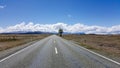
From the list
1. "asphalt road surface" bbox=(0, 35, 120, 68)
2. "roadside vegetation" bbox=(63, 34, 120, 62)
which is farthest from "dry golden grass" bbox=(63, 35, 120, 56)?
"asphalt road surface" bbox=(0, 35, 120, 68)

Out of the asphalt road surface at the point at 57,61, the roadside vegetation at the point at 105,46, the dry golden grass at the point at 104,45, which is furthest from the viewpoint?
the dry golden grass at the point at 104,45

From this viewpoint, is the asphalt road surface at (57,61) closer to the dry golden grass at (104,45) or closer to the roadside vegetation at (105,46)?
the roadside vegetation at (105,46)

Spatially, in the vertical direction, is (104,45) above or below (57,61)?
below

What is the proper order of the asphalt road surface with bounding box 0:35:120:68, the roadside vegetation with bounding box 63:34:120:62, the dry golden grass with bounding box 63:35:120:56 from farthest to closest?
the dry golden grass with bounding box 63:35:120:56 → the roadside vegetation with bounding box 63:34:120:62 → the asphalt road surface with bounding box 0:35:120:68

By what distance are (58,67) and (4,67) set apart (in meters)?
2.57

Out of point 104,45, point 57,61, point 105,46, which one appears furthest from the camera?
point 104,45

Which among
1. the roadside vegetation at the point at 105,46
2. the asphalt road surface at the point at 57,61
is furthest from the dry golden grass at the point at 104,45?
the asphalt road surface at the point at 57,61

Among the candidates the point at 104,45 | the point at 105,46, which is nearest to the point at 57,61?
the point at 105,46

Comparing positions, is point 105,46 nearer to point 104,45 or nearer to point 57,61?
point 104,45

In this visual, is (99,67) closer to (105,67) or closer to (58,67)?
(105,67)

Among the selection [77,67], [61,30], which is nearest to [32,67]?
[77,67]

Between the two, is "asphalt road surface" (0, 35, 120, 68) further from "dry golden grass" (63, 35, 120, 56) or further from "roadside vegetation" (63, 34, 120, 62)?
"dry golden grass" (63, 35, 120, 56)

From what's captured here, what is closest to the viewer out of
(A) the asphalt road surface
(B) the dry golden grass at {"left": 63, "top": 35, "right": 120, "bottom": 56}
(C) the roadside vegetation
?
(A) the asphalt road surface

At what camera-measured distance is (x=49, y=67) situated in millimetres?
7605
